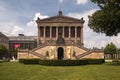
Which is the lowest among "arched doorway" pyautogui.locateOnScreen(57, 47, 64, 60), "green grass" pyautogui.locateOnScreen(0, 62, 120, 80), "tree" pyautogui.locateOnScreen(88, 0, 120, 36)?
"green grass" pyautogui.locateOnScreen(0, 62, 120, 80)

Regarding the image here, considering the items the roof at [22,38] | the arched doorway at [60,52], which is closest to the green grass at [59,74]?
the arched doorway at [60,52]

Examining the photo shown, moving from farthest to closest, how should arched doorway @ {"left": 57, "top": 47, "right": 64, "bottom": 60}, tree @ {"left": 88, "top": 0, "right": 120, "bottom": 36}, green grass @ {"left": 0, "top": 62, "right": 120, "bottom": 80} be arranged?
1. arched doorway @ {"left": 57, "top": 47, "right": 64, "bottom": 60}
2. tree @ {"left": 88, "top": 0, "right": 120, "bottom": 36}
3. green grass @ {"left": 0, "top": 62, "right": 120, "bottom": 80}

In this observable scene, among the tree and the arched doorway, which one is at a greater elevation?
the tree

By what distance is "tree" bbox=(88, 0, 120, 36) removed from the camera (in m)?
55.0

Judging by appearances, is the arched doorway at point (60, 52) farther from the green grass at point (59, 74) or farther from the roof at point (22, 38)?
the roof at point (22, 38)

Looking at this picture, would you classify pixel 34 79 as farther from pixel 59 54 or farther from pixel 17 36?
pixel 17 36

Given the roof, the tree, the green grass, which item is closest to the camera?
the green grass

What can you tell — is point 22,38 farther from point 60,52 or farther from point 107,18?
point 107,18

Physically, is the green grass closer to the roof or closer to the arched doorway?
the arched doorway

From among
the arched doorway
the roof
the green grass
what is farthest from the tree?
the roof

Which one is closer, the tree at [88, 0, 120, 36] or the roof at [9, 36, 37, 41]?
the tree at [88, 0, 120, 36]

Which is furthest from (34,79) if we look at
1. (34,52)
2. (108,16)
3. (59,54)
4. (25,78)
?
(59,54)

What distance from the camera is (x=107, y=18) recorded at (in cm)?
5631

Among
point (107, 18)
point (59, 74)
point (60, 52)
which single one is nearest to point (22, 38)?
point (60, 52)
